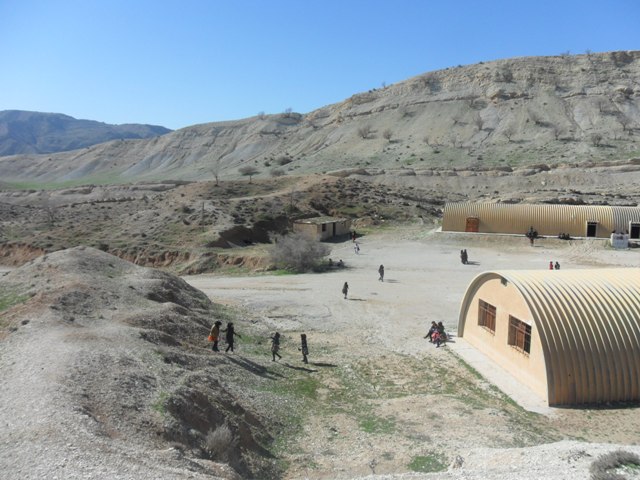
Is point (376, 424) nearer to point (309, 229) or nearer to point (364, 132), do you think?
point (309, 229)

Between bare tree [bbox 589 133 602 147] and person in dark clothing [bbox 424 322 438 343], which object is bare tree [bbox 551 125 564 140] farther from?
person in dark clothing [bbox 424 322 438 343]

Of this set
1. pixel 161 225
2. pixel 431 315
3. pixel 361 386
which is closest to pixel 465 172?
pixel 161 225

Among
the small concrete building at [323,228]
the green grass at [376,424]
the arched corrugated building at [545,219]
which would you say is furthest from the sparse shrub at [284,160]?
the green grass at [376,424]

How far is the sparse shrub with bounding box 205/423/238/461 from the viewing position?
10.1 meters

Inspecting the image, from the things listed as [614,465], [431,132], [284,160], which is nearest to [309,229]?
[614,465]

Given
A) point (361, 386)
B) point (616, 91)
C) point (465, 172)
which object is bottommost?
point (361, 386)

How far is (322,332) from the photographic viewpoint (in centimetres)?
2352

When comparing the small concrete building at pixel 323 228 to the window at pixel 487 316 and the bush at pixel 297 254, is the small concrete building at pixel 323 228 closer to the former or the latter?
the bush at pixel 297 254

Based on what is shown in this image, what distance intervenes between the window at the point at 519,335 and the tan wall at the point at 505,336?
0.16 metres

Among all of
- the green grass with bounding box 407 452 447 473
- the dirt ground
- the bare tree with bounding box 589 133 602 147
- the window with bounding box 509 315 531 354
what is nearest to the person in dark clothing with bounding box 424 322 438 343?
the dirt ground

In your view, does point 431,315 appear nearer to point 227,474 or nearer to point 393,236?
point 227,474

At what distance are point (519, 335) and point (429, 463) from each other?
7.65 m

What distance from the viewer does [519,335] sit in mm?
17375

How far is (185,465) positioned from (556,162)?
8128cm
